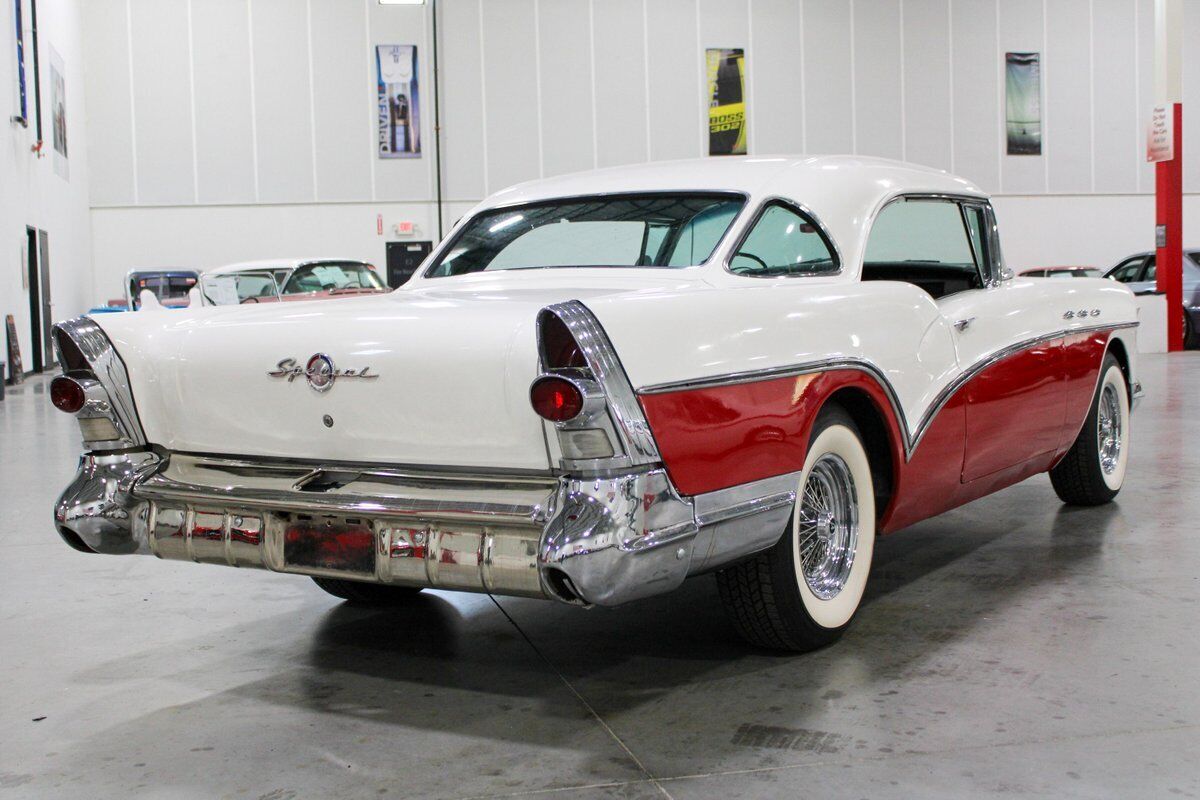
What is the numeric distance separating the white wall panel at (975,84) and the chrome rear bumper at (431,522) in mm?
23084

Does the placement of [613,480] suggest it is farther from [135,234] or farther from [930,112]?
[930,112]

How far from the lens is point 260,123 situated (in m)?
22.4

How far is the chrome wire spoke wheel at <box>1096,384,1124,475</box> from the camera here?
5.56 m

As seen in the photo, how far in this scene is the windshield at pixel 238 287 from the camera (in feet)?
47.5

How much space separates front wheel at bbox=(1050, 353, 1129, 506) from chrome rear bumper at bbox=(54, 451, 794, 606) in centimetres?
273

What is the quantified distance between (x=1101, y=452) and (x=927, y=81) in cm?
2035

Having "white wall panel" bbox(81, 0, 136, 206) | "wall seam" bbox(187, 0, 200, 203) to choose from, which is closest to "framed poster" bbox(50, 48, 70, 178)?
"white wall panel" bbox(81, 0, 136, 206)

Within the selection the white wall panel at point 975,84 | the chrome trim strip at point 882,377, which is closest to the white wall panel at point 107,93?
the white wall panel at point 975,84

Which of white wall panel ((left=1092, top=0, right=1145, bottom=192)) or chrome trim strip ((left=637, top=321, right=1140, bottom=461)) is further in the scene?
white wall panel ((left=1092, top=0, right=1145, bottom=192))

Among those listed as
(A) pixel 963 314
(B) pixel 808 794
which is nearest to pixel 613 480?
(B) pixel 808 794

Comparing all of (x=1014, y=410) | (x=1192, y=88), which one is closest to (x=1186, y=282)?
(x=1192, y=88)

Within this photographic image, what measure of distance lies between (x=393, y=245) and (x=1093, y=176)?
14238 millimetres

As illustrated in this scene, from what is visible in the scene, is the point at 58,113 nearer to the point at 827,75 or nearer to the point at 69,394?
the point at 827,75

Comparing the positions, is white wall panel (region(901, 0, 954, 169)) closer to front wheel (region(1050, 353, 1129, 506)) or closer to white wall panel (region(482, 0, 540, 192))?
white wall panel (region(482, 0, 540, 192))
